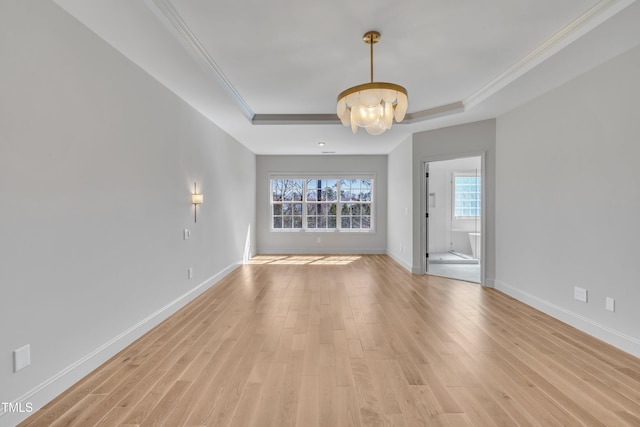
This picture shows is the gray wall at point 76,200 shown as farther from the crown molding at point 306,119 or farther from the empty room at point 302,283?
the crown molding at point 306,119

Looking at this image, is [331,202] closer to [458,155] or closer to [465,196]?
[465,196]

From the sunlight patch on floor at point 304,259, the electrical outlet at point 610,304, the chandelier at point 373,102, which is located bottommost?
the sunlight patch on floor at point 304,259

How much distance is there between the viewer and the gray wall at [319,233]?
8086 mm

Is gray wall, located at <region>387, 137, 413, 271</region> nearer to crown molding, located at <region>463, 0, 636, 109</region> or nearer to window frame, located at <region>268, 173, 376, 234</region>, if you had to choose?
window frame, located at <region>268, 173, 376, 234</region>

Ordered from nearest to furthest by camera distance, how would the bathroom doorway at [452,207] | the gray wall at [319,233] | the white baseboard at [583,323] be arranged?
1. the white baseboard at [583,323]
2. the gray wall at [319,233]
3. the bathroom doorway at [452,207]

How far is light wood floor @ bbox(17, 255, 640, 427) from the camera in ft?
6.10

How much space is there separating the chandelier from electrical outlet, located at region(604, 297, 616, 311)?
101 inches

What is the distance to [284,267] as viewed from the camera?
6348mm

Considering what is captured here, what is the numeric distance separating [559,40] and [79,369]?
4.65 m

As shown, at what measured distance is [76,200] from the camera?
7.31ft

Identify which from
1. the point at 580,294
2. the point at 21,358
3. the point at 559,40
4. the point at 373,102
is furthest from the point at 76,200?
the point at 580,294

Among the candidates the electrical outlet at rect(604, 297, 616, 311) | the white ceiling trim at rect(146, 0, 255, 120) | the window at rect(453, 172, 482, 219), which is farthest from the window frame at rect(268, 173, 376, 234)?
the electrical outlet at rect(604, 297, 616, 311)

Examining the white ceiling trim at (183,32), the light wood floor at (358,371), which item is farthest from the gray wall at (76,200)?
the white ceiling trim at (183,32)

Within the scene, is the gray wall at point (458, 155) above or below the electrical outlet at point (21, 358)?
above
